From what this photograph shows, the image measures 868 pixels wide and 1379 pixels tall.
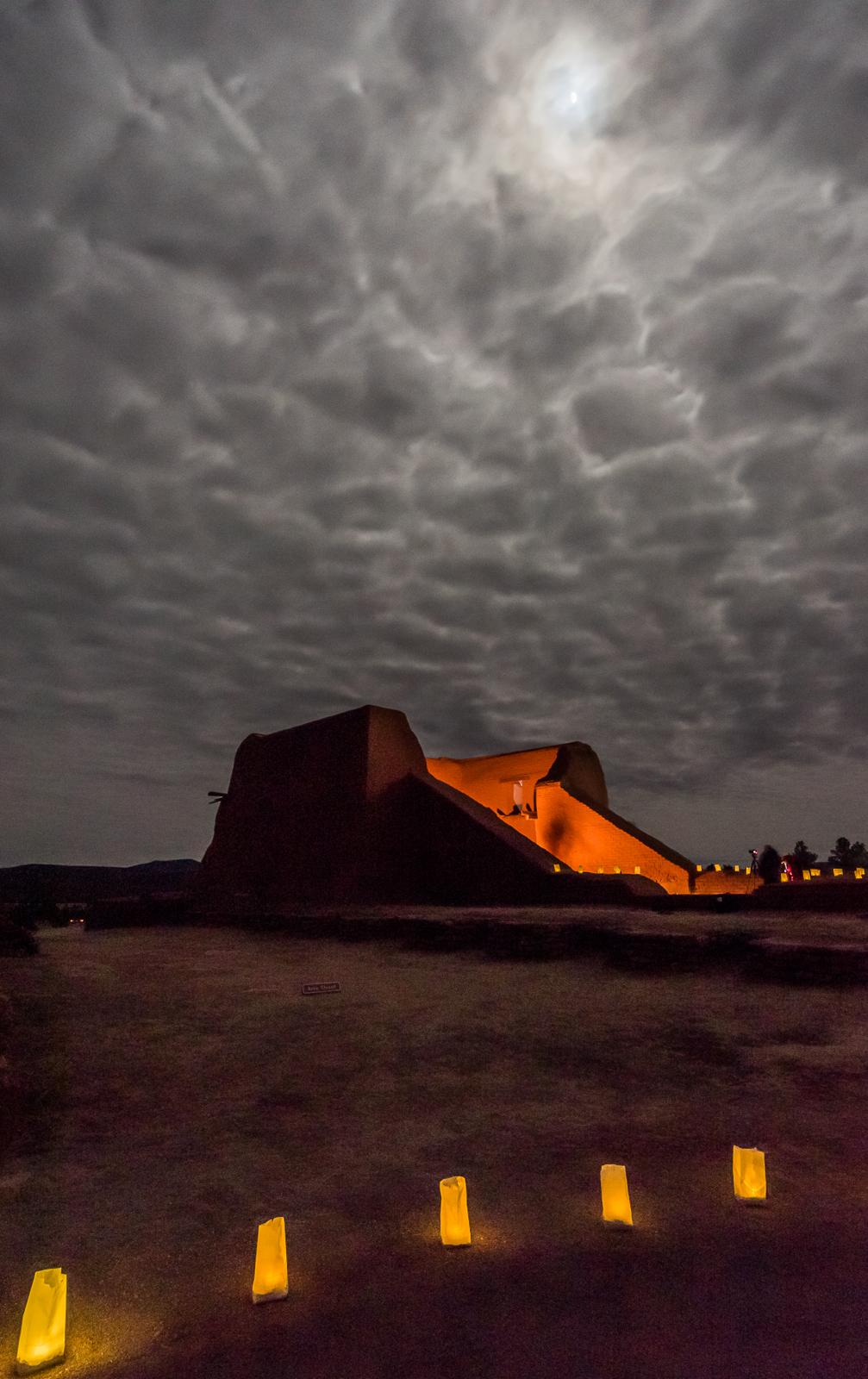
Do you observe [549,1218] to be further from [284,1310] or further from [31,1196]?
[31,1196]

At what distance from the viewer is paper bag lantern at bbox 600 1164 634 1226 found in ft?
9.02

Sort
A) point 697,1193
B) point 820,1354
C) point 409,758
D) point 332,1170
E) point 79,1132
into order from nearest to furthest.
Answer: point 820,1354, point 697,1193, point 332,1170, point 79,1132, point 409,758

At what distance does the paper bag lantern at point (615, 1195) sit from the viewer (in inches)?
108

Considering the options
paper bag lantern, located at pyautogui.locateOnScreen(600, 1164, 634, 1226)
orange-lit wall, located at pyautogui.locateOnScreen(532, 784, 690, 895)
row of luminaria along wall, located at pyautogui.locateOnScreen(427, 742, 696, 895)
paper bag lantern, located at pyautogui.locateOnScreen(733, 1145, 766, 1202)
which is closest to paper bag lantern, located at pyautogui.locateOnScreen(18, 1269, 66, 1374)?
paper bag lantern, located at pyautogui.locateOnScreen(600, 1164, 634, 1226)

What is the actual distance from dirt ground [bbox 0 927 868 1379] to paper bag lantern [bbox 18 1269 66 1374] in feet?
0.29

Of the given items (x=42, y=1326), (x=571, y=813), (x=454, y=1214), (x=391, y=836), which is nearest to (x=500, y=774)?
(x=571, y=813)

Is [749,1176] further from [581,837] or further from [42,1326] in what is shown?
[581,837]

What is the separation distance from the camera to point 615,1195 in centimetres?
277

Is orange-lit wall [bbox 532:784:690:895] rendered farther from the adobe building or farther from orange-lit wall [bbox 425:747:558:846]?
orange-lit wall [bbox 425:747:558:846]

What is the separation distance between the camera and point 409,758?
17.5m

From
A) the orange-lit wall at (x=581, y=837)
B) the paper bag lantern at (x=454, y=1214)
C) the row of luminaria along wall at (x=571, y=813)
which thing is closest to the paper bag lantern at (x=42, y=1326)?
the paper bag lantern at (x=454, y=1214)

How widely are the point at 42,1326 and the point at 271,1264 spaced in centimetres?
66

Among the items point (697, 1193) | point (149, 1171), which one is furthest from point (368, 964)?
point (697, 1193)

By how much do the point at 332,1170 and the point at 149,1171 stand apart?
90 cm
